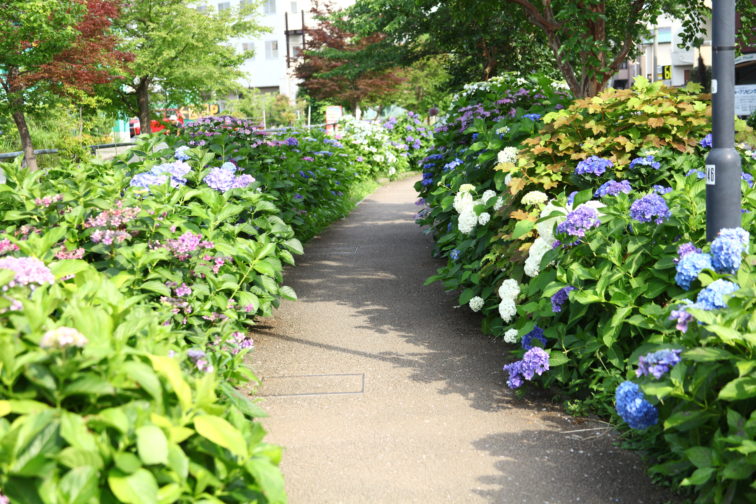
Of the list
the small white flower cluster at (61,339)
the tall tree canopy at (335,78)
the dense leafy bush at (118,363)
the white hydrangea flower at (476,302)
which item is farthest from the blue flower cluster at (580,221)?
the tall tree canopy at (335,78)

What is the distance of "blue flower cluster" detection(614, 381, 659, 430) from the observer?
10.3 feet

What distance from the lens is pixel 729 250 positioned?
129 inches

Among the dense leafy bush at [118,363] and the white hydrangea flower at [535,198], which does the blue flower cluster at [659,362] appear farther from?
the white hydrangea flower at [535,198]

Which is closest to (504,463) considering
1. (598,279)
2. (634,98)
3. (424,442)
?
(424,442)

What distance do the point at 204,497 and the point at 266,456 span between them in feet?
0.83

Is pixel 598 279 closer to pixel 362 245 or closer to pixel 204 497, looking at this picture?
pixel 204 497

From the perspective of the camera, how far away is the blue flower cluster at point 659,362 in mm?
2961

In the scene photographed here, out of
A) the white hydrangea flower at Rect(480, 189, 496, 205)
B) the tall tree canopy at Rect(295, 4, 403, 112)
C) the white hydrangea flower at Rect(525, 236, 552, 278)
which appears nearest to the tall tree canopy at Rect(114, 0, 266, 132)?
the tall tree canopy at Rect(295, 4, 403, 112)

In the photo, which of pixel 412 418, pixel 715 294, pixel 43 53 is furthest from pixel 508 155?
pixel 43 53

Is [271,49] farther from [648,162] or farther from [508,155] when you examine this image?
[648,162]

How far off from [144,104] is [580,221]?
84.3 feet

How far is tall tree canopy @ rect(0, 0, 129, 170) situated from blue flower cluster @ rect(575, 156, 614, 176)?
9450 mm

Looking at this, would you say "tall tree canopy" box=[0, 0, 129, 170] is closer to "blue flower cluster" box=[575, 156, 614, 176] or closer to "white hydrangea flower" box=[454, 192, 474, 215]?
"white hydrangea flower" box=[454, 192, 474, 215]

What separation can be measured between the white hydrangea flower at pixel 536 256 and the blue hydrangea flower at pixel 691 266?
132 cm
